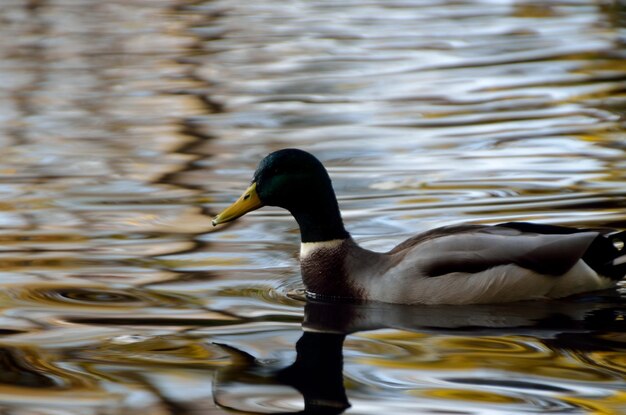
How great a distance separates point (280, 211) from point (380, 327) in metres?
2.73

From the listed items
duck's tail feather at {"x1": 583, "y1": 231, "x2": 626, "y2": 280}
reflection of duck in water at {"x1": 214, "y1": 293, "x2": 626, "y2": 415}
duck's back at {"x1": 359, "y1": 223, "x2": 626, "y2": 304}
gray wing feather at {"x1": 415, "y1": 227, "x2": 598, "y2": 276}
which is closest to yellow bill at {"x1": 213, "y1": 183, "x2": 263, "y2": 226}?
reflection of duck in water at {"x1": 214, "y1": 293, "x2": 626, "y2": 415}

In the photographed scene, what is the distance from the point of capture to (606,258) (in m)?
6.66

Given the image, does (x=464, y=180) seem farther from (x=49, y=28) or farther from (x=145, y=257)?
(x=49, y=28)

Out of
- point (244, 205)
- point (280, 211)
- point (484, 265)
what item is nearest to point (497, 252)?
point (484, 265)

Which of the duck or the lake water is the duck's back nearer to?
the duck

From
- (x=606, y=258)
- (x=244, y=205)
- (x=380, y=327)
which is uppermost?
(x=244, y=205)

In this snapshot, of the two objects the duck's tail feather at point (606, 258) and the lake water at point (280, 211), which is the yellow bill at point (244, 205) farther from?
the duck's tail feather at point (606, 258)

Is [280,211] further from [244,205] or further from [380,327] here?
[380,327]

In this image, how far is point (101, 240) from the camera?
26.4ft

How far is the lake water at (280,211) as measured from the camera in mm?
5406

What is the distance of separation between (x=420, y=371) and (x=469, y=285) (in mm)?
1098

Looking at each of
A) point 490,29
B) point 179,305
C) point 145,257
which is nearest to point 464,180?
point 145,257

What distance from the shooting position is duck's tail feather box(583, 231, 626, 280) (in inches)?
261

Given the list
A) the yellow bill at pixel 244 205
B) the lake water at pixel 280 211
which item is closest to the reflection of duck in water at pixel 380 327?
the lake water at pixel 280 211
